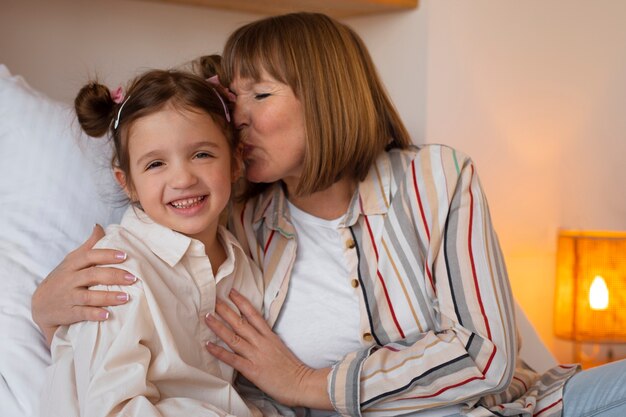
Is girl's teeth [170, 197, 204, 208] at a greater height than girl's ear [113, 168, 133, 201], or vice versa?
girl's ear [113, 168, 133, 201]

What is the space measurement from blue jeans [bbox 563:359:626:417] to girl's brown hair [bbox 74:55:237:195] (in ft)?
2.23

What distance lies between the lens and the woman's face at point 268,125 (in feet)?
4.60

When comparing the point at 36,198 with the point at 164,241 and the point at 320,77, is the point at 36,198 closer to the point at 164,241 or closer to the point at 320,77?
the point at 164,241

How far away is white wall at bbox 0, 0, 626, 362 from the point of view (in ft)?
5.99

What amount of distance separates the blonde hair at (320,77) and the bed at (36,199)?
28 centimetres

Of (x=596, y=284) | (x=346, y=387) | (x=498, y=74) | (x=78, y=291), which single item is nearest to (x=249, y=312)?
(x=346, y=387)

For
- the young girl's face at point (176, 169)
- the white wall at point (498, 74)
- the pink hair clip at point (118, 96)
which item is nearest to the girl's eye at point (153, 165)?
the young girl's face at point (176, 169)

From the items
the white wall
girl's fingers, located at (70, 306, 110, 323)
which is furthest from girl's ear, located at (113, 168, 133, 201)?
the white wall

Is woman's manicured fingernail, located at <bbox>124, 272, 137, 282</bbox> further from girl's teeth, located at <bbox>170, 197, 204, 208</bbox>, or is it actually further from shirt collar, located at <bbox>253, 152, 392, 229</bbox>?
shirt collar, located at <bbox>253, 152, 392, 229</bbox>

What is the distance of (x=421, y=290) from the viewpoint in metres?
1.43

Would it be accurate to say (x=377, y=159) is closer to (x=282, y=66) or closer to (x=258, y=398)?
(x=282, y=66)

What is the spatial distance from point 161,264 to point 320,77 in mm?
414

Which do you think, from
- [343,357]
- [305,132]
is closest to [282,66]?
[305,132]

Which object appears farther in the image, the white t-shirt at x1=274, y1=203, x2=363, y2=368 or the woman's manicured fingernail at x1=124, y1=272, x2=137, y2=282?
the white t-shirt at x1=274, y1=203, x2=363, y2=368
